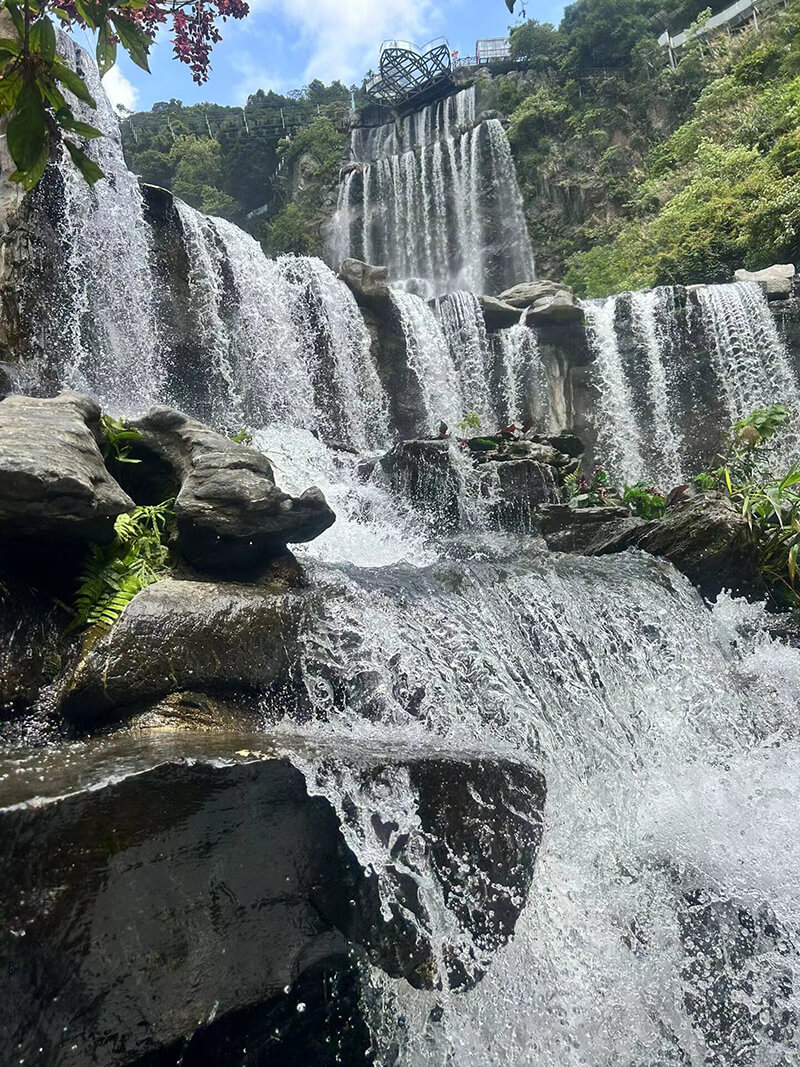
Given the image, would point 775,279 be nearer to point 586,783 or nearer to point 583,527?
point 583,527

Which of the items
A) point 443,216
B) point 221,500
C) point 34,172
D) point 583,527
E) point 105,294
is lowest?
→ point 583,527

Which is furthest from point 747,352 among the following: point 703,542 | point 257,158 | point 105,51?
point 257,158

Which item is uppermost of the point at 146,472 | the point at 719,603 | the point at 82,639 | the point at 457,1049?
the point at 146,472

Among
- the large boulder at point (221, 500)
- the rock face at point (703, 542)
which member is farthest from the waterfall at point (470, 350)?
the large boulder at point (221, 500)

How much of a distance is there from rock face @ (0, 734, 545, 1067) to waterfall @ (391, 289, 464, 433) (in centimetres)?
1007

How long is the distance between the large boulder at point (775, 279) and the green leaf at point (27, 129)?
555 inches

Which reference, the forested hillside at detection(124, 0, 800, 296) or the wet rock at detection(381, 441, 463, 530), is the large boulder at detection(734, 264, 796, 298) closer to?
the forested hillside at detection(124, 0, 800, 296)

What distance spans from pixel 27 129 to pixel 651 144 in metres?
26.1

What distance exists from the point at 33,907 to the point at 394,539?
6109 millimetres

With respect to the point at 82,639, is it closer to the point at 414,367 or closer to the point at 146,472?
the point at 146,472

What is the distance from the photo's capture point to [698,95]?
22.5 m

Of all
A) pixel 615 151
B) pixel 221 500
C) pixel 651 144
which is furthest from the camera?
pixel 651 144

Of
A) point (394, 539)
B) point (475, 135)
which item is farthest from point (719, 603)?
point (475, 135)

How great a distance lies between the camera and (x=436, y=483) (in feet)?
27.3
